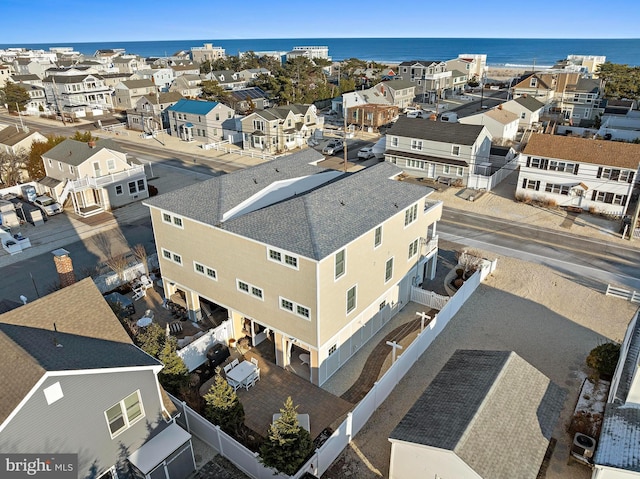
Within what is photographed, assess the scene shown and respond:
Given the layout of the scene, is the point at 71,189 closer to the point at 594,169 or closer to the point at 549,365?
the point at 549,365

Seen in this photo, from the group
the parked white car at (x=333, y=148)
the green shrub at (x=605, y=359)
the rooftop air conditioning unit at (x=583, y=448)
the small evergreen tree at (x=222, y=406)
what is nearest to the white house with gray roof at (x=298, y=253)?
the small evergreen tree at (x=222, y=406)

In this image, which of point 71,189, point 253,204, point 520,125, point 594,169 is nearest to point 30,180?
point 71,189

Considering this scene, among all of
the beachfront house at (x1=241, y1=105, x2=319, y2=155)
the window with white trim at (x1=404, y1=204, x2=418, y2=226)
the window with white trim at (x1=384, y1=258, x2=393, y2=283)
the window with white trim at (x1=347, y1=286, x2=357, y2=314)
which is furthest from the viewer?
the beachfront house at (x1=241, y1=105, x2=319, y2=155)

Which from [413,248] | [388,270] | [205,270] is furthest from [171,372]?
[413,248]

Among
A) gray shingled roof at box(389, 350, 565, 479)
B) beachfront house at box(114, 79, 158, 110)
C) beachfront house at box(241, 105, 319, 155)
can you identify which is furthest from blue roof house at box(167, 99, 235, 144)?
gray shingled roof at box(389, 350, 565, 479)

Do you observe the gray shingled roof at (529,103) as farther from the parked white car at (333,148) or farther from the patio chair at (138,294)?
the patio chair at (138,294)

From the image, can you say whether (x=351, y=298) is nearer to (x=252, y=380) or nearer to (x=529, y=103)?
(x=252, y=380)

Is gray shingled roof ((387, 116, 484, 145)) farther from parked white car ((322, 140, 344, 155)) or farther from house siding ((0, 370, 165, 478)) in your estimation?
house siding ((0, 370, 165, 478))
